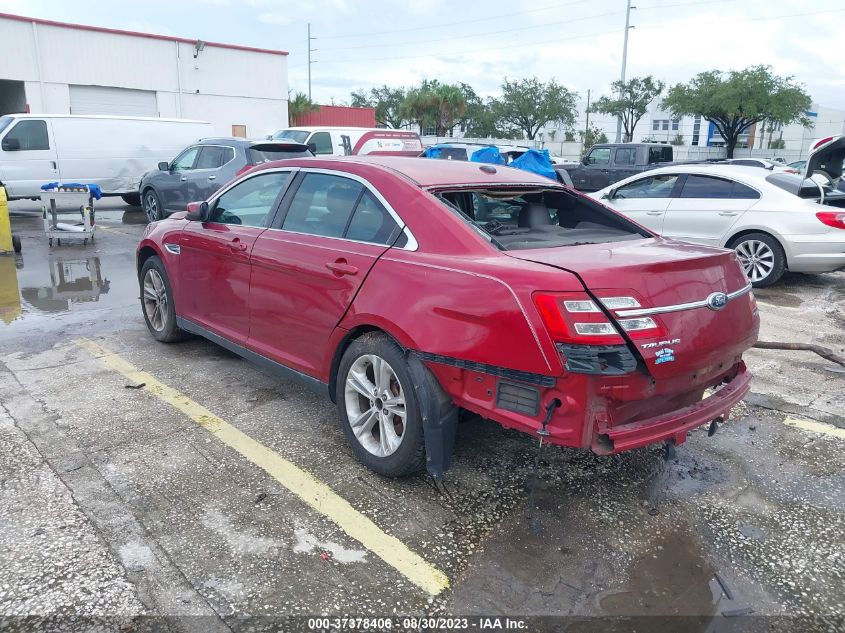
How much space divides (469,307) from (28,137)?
15315 mm

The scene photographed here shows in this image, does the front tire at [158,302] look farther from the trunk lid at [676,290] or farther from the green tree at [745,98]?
the green tree at [745,98]

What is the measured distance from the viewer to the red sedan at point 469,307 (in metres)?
2.83

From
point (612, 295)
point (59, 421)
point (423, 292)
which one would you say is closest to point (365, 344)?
point (423, 292)

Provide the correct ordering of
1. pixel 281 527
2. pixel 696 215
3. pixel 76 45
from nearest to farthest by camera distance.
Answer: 1. pixel 281 527
2. pixel 696 215
3. pixel 76 45

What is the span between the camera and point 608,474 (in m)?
3.74

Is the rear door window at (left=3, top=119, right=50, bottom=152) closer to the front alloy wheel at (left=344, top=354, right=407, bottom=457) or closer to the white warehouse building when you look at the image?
the white warehouse building

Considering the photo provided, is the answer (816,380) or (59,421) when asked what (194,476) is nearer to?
(59,421)

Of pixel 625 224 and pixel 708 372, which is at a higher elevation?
pixel 625 224

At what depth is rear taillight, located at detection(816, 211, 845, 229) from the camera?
25.8ft

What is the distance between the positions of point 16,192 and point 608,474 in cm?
1541

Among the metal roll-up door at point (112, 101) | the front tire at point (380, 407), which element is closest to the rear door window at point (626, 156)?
the front tire at point (380, 407)

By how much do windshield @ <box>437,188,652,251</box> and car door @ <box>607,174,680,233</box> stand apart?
507cm

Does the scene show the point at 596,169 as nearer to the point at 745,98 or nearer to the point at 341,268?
the point at 341,268

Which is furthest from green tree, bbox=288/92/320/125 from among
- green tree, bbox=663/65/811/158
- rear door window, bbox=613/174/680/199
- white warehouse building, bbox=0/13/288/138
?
rear door window, bbox=613/174/680/199
